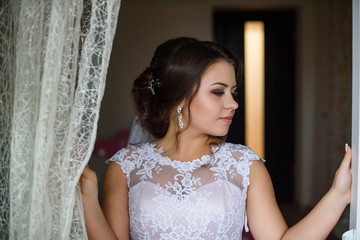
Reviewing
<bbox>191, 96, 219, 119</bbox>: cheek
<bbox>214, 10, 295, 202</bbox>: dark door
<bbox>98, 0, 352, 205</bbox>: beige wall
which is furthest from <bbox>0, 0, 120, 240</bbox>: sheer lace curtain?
<bbox>214, 10, 295, 202</bbox>: dark door

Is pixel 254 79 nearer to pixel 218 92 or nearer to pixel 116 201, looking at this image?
pixel 218 92

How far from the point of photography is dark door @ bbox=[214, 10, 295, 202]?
18.7ft

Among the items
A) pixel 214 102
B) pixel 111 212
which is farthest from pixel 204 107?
pixel 111 212

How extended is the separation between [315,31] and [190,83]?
4082mm

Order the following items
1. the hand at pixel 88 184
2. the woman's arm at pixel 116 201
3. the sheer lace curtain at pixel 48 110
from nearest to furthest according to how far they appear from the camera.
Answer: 1. the sheer lace curtain at pixel 48 110
2. the hand at pixel 88 184
3. the woman's arm at pixel 116 201

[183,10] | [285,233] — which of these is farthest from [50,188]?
[183,10]

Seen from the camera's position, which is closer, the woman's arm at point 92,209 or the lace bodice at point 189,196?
the woman's arm at point 92,209

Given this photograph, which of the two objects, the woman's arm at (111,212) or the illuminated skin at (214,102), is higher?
the illuminated skin at (214,102)

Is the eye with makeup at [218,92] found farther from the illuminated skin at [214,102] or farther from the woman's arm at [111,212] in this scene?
the woman's arm at [111,212]

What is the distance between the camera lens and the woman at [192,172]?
1788 millimetres

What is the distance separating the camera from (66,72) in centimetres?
123

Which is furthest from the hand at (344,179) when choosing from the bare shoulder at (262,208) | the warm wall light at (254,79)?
the warm wall light at (254,79)

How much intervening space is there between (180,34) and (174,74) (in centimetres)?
374

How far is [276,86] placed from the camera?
5738 millimetres
